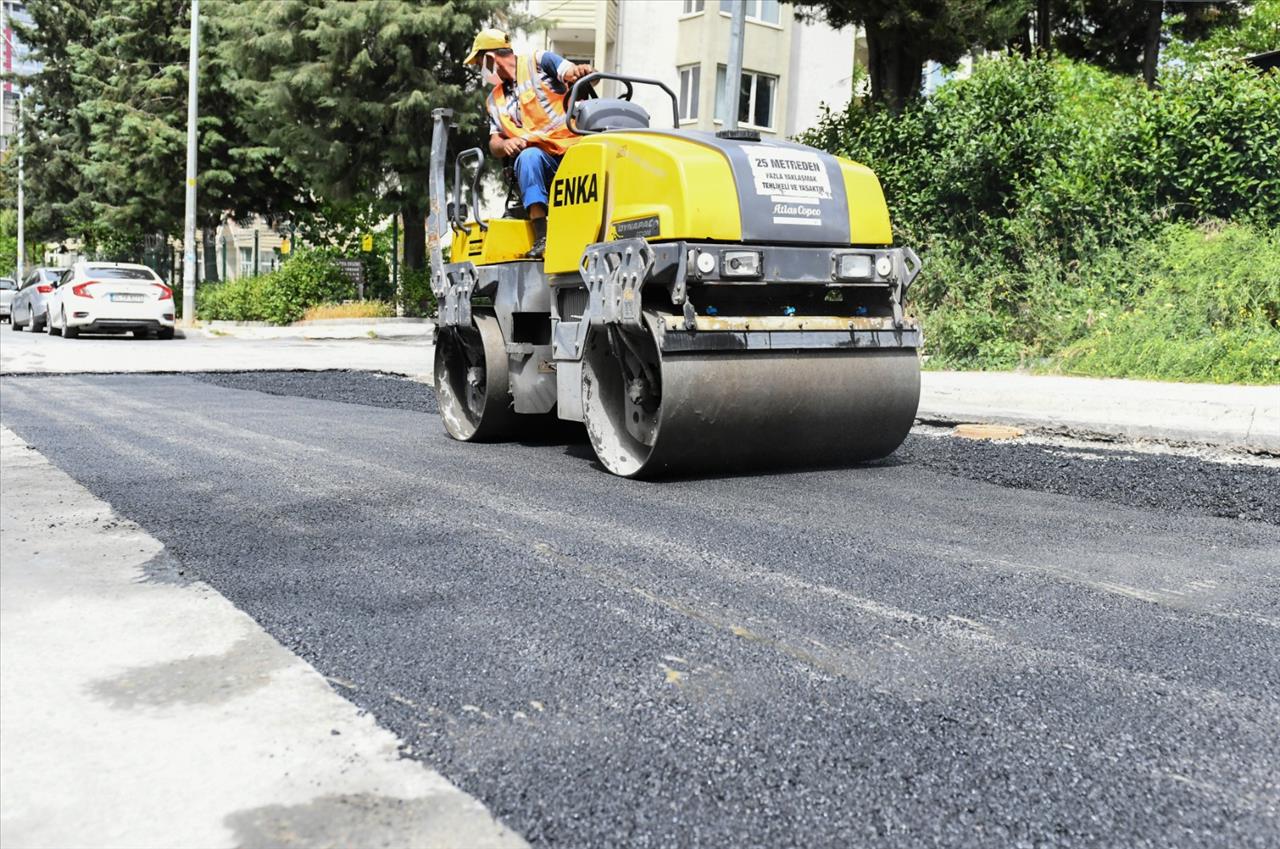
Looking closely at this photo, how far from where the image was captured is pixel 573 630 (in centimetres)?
361

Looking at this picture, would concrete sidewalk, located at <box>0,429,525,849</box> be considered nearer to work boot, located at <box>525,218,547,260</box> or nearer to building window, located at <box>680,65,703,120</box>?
work boot, located at <box>525,218,547,260</box>

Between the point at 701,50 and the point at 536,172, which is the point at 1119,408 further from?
the point at 701,50

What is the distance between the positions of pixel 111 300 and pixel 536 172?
1665 centimetres

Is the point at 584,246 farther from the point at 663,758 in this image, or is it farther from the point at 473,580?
the point at 663,758

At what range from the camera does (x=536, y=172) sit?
7398 millimetres

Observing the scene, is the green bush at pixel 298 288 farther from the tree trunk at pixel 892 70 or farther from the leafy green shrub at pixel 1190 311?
the leafy green shrub at pixel 1190 311

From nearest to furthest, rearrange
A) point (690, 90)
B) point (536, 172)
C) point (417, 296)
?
point (536, 172), point (417, 296), point (690, 90)

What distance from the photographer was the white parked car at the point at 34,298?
2423cm

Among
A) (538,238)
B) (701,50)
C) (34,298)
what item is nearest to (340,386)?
(538,238)

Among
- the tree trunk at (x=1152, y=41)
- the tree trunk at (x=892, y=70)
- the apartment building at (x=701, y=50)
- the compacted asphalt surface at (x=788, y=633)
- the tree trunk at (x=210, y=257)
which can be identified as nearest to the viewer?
the compacted asphalt surface at (x=788, y=633)

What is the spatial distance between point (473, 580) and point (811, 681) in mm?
1441

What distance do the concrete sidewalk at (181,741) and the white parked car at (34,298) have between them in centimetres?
2218

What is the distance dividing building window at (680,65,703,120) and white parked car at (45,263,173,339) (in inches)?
608

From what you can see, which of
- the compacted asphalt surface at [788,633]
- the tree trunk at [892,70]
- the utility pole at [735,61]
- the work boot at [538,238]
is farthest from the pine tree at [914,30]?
the compacted asphalt surface at [788,633]
